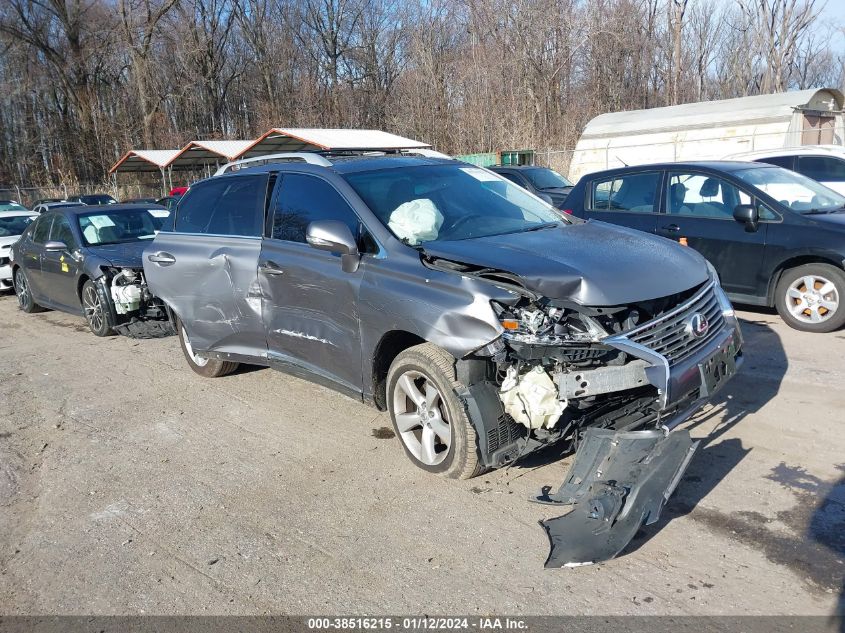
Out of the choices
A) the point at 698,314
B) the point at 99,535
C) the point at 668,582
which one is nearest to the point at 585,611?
the point at 668,582

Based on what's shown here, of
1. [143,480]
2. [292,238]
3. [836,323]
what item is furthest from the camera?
[836,323]

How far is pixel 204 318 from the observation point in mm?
6074

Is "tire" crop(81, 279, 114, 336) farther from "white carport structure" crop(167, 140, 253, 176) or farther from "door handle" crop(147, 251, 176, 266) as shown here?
"white carport structure" crop(167, 140, 253, 176)

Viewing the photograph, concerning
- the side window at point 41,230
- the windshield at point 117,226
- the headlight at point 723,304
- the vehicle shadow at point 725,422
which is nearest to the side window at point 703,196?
the vehicle shadow at point 725,422

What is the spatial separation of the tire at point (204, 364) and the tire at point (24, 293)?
5.58 metres

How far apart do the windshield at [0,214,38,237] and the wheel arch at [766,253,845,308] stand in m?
12.8

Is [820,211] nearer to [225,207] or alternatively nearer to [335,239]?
[335,239]

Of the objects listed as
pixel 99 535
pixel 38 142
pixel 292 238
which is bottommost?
pixel 99 535

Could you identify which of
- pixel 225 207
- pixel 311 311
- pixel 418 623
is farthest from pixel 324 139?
pixel 418 623

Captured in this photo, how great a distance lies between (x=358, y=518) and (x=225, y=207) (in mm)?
3215

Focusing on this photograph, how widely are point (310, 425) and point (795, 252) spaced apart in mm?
5103

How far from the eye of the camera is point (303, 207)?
519cm

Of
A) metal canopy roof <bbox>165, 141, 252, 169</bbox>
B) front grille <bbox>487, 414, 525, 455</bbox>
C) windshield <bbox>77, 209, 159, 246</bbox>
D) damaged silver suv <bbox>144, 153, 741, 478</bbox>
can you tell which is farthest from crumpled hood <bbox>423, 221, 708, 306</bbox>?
metal canopy roof <bbox>165, 141, 252, 169</bbox>

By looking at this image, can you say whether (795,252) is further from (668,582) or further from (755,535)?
(668,582)
